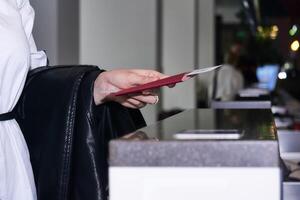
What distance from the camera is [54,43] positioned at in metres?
2.46

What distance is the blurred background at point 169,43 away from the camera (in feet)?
9.00

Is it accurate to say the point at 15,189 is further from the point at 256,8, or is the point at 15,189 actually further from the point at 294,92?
the point at 256,8

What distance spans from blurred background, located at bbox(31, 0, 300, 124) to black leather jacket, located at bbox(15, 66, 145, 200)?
110 centimetres

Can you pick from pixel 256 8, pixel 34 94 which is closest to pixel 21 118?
pixel 34 94

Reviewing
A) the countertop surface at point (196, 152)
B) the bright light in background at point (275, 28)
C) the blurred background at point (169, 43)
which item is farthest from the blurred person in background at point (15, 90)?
the bright light in background at point (275, 28)

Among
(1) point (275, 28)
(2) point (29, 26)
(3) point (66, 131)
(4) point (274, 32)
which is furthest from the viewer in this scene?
(1) point (275, 28)

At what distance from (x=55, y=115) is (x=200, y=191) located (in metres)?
0.59

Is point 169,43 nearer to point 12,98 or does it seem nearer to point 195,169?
point 12,98

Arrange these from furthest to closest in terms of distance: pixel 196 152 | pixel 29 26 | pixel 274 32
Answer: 1. pixel 274 32
2. pixel 29 26
3. pixel 196 152

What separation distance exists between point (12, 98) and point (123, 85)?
0.22m

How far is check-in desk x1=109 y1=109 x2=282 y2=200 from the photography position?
70 centimetres

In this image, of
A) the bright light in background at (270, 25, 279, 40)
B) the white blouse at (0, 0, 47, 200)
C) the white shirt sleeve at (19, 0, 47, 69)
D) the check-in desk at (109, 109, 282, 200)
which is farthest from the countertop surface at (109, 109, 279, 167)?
the bright light in background at (270, 25, 279, 40)

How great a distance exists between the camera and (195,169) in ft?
2.32

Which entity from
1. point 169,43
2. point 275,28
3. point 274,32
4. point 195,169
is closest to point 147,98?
point 195,169
